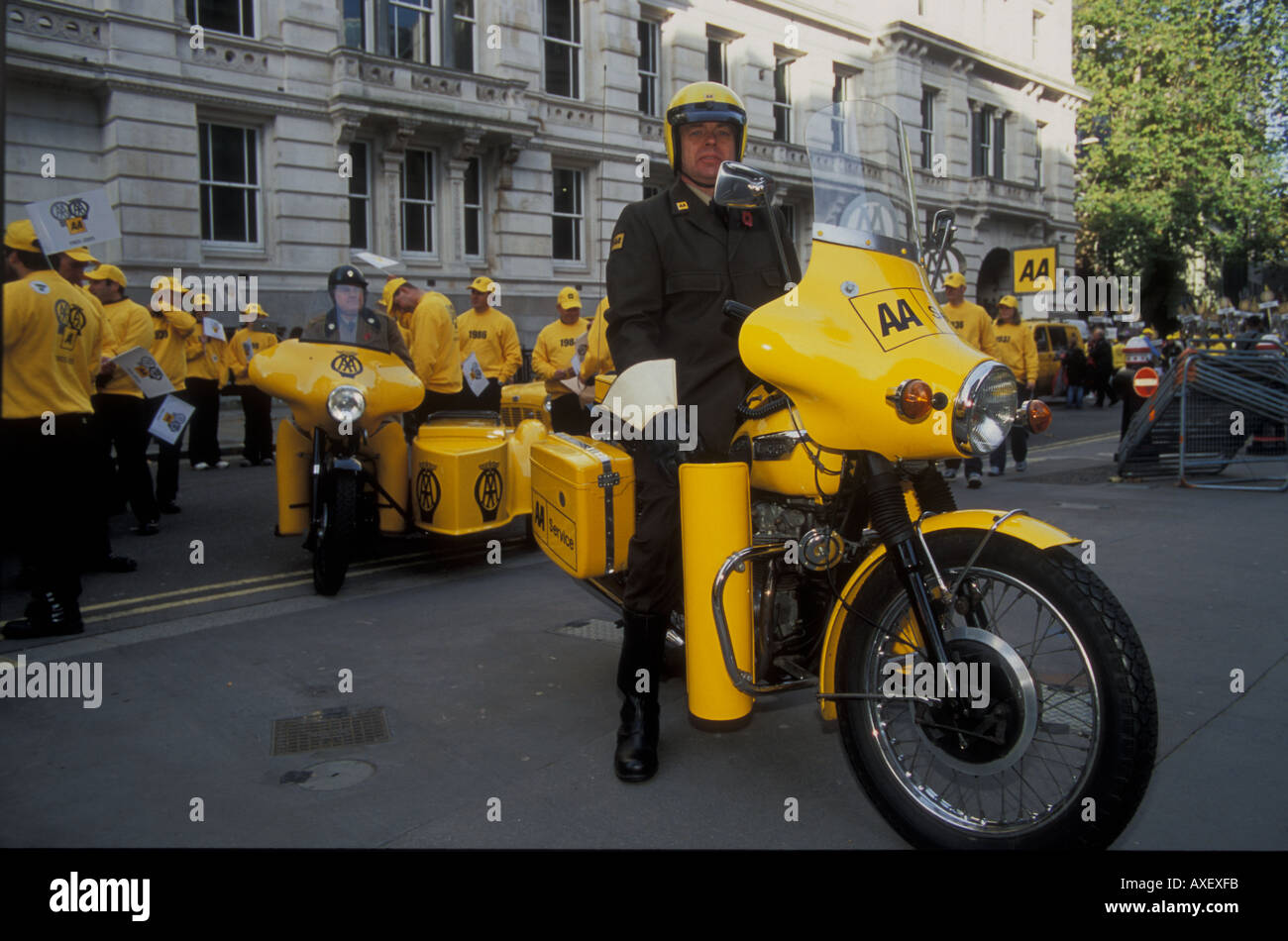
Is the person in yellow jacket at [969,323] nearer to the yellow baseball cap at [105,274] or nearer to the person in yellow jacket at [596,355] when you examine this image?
the person in yellow jacket at [596,355]

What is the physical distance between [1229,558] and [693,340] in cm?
489

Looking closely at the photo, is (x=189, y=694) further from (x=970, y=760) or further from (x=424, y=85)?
(x=424, y=85)

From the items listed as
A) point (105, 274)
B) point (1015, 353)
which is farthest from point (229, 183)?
point (1015, 353)

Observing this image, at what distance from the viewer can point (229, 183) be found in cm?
1822

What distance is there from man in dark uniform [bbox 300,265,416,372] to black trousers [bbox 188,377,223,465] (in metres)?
5.96

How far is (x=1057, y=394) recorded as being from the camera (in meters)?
27.0

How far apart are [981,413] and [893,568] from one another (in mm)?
465

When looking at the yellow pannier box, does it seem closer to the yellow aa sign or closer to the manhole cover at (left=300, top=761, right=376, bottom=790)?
the manhole cover at (left=300, top=761, right=376, bottom=790)

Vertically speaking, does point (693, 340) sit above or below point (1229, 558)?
above

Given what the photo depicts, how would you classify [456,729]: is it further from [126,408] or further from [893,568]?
[126,408]

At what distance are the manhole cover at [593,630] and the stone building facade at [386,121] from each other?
9216mm

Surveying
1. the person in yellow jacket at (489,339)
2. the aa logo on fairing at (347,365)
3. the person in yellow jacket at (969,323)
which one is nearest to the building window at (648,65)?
the person in yellow jacket at (489,339)

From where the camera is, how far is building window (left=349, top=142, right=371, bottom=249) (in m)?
19.6
